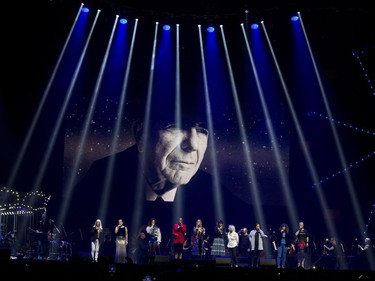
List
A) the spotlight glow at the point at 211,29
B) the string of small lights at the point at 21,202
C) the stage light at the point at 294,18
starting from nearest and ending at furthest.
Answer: the string of small lights at the point at 21,202 → the stage light at the point at 294,18 → the spotlight glow at the point at 211,29

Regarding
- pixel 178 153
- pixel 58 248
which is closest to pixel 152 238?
pixel 58 248

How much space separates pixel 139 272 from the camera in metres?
8.09

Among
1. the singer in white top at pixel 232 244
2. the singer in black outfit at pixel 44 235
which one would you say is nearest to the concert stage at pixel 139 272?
the singer in white top at pixel 232 244

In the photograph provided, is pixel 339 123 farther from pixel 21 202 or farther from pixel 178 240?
pixel 21 202

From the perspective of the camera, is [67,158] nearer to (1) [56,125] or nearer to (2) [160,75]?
(1) [56,125]

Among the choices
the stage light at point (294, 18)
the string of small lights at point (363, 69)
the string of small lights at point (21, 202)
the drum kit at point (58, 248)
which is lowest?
the drum kit at point (58, 248)

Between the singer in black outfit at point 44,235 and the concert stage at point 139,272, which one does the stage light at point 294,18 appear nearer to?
the singer in black outfit at point 44,235

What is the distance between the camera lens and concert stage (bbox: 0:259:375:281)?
732cm

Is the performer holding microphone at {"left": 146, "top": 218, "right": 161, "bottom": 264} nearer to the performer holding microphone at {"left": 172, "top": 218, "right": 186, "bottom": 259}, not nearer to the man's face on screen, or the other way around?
the performer holding microphone at {"left": 172, "top": 218, "right": 186, "bottom": 259}

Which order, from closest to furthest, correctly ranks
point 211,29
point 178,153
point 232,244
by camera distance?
point 232,244, point 211,29, point 178,153

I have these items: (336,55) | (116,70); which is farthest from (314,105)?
(116,70)

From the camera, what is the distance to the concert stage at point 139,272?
7.32 meters

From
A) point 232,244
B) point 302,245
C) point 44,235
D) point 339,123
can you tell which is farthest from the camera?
point 339,123

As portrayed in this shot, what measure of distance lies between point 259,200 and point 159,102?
5460mm
